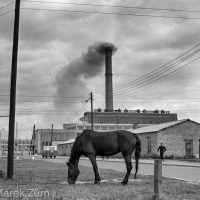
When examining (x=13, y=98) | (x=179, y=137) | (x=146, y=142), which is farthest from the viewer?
(x=146, y=142)

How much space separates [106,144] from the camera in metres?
12.3

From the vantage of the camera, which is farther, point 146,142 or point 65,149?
point 65,149

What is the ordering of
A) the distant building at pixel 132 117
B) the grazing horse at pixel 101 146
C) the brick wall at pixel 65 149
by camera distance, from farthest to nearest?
the distant building at pixel 132 117
the brick wall at pixel 65 149
the grazing horse at pixel 101 146

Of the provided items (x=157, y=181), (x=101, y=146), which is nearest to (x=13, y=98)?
(x=101, y=146)

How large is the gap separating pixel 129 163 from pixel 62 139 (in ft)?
368

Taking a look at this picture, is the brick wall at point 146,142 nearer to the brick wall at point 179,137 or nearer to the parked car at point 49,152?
the brick wall at point 179,137

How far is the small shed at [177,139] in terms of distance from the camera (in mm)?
47400

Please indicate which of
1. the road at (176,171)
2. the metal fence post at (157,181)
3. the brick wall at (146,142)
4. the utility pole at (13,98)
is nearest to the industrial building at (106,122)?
the brick wall at (146,142)

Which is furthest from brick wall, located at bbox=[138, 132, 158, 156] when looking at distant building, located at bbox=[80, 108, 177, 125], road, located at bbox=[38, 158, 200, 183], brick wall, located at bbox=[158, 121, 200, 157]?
distant building, located at bbox=[80, 108, 177, 125]

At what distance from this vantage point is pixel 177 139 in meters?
48.0

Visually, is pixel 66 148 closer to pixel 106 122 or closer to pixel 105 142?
pixel 106 122

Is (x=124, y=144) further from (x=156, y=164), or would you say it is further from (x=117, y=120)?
(x=117, y=120)

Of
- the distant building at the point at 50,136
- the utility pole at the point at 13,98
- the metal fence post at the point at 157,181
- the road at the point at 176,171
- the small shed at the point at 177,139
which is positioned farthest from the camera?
the distant building at the point at 50,136

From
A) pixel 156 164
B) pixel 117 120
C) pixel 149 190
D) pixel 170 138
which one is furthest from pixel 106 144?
pixel 117 120
